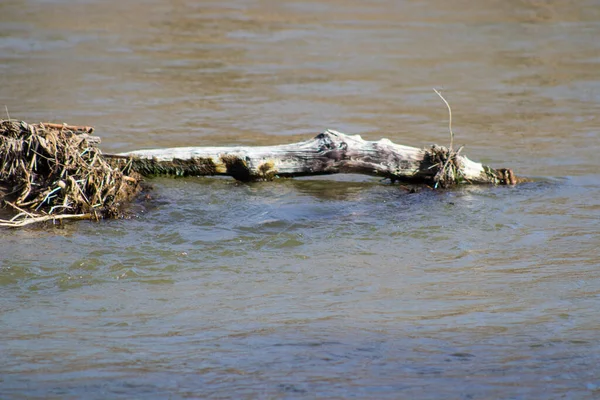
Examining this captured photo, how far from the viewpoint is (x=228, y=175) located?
25.2ft

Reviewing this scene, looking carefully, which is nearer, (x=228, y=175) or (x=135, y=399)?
(x=135, y=399)

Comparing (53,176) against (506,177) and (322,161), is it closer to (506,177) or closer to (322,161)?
(322,161)

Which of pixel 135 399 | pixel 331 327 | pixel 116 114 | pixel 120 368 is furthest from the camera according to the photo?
pixel 116 114

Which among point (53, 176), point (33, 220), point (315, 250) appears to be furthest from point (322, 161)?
point (33, 220)

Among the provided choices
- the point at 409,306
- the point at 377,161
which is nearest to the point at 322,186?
the point at 377,161

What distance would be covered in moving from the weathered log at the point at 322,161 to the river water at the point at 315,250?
177 mm

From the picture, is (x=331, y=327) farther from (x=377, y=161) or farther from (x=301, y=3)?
(x=301, y=3)

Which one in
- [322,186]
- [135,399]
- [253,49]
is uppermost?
[253,49]

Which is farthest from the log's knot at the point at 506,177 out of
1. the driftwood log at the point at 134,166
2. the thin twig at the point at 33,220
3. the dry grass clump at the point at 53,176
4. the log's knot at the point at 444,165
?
the thin twig at the point at 33,220

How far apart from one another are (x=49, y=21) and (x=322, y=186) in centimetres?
1032

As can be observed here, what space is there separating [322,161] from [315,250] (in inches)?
62.0

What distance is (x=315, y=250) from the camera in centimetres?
602

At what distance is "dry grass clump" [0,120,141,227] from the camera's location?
6.42 metres

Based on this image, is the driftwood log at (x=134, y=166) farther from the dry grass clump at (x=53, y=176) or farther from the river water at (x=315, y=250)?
the river water at (x=315, y=250)
